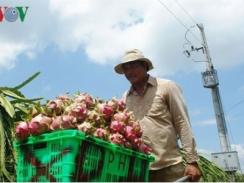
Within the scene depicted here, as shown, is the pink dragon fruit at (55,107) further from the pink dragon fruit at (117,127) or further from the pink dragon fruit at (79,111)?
the pink dragon fruit at (117,127)

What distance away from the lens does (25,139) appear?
108 inches

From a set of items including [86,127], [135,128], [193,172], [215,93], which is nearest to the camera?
[86,127]

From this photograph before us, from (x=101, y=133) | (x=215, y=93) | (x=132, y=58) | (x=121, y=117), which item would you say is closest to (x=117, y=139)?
(x=101, y=133)

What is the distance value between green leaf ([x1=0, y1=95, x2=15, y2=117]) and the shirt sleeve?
139cm

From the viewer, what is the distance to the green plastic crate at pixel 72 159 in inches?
97.9

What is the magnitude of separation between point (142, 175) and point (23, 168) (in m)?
0.69

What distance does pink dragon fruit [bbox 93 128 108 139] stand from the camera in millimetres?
2697

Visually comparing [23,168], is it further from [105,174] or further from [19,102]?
[19,102]

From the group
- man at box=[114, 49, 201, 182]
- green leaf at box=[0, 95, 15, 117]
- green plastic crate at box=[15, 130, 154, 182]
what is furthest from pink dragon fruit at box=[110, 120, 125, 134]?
green leaf at box=[0, 95, 15, 117]

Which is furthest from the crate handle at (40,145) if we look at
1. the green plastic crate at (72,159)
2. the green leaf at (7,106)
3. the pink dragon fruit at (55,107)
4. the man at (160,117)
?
the green leaf at (7,106)

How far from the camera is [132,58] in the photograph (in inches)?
147

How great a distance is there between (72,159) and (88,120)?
377 millimetres

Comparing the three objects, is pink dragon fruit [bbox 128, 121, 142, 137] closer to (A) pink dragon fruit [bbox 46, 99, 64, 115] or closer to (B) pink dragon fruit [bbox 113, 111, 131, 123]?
(B) pink dragon fruit [bbox 113, 111, 131, 123]

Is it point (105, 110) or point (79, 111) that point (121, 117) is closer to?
point (105, 110)
